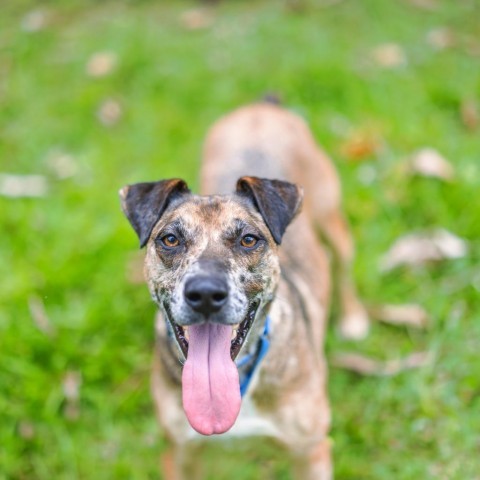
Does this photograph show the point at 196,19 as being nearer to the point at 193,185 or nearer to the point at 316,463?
the point at 193,185

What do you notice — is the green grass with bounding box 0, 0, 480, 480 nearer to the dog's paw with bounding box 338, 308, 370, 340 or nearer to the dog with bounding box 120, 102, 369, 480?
the dog's paw with bounding box 338, 308, 370, 340

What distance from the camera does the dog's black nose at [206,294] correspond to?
2.59m

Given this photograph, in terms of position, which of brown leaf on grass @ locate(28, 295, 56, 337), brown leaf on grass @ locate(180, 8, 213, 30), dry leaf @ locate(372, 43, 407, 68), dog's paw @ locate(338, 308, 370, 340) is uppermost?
dry leaf @ locate(372, 43, 407, 68)

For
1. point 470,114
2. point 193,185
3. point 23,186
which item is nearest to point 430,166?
point 470,114

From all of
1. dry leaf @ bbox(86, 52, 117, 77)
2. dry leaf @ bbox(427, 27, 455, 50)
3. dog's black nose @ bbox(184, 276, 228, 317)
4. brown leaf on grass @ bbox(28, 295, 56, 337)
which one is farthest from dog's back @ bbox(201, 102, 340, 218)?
dry leaf @ bbox(427, 27, 455, 50)

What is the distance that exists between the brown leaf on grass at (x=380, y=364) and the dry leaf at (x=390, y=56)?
360 cm

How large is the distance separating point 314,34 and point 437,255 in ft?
11.3

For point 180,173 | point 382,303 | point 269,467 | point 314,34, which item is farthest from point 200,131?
point 269,467

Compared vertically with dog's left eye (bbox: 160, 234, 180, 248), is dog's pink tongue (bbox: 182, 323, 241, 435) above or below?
below

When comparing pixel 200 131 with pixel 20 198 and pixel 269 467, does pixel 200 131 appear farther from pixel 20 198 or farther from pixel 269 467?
pixel 269 467

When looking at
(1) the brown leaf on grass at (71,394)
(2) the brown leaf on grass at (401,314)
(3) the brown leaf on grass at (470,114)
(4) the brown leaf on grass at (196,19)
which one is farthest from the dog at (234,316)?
(4) the brown leaf on grass at (196,19)

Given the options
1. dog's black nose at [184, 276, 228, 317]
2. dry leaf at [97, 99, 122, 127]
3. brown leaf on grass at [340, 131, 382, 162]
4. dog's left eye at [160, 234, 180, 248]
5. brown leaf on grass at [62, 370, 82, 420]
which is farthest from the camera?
dry leaf at [97, 99, 122, 127]

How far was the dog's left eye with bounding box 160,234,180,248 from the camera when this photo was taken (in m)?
2.95

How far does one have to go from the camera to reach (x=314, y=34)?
287 inches
